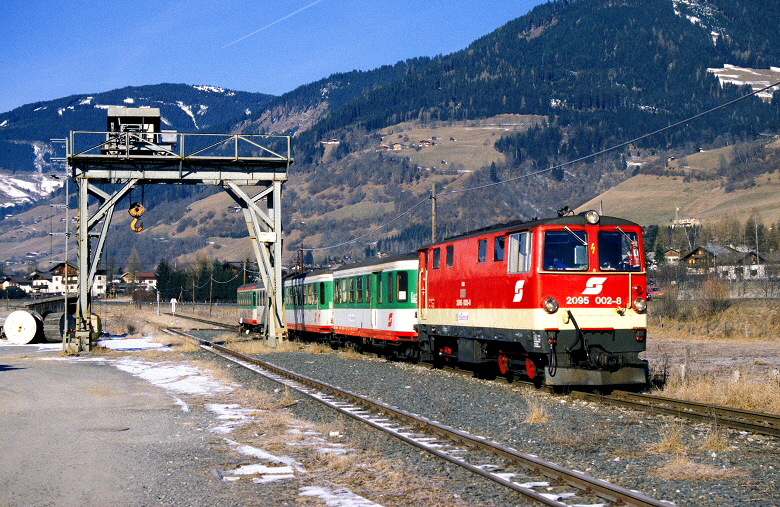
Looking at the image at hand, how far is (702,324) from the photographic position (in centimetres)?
4703

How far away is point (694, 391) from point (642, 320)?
1684 mm

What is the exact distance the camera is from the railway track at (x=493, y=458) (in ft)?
28.1

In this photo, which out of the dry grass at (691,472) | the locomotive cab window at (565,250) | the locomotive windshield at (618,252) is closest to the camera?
the dry grass at (691,472)

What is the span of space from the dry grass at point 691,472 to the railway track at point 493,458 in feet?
4.04

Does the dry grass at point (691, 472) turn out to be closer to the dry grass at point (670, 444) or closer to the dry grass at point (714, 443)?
the dry grass at point (670, 444)

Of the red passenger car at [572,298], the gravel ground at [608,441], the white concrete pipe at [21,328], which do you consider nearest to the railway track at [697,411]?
the gravel ground at [608,441]

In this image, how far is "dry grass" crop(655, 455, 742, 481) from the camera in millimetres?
9523

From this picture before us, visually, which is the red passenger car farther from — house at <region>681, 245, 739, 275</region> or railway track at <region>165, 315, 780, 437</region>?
house at <region>681, 245, 739, 275</region>

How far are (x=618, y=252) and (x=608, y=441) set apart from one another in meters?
6.14

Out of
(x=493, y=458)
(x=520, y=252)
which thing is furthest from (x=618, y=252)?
(x=493, y=458)

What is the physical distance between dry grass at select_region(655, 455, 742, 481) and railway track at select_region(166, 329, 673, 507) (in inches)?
48.5

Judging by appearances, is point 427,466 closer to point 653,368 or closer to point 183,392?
point 183,392

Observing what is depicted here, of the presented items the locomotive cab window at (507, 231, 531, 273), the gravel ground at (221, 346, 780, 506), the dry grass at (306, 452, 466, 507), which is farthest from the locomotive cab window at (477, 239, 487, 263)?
the dry grass at (306, 452, 466, 507)

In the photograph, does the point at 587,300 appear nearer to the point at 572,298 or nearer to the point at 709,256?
the point at 572,298
